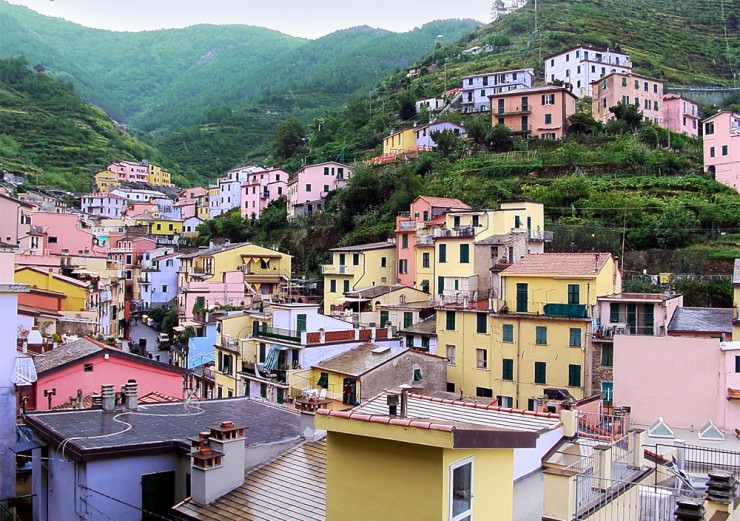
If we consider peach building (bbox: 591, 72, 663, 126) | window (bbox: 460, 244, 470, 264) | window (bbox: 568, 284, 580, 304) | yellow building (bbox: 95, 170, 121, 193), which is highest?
peach building (bbox: 591, 72, 663, 126)

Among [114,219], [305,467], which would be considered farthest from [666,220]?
[114,219]

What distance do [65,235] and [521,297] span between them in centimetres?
3845

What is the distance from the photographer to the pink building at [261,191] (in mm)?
77875

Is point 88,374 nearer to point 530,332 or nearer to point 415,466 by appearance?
point 415,466

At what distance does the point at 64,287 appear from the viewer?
124 ft

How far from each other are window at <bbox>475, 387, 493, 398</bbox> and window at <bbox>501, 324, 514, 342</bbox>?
2465mm

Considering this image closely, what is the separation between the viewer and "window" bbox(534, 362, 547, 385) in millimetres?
32750

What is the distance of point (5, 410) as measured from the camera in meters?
12.4

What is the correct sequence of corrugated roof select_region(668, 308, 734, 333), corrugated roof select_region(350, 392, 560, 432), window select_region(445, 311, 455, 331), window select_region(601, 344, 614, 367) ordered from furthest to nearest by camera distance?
window select_region(445, 311, 455, 331), window select_region(601, 344, 614, 367), corrugated roof select_region(668, 308, 734, 333), corrugated roof select_region(350, 392, 560, 432)

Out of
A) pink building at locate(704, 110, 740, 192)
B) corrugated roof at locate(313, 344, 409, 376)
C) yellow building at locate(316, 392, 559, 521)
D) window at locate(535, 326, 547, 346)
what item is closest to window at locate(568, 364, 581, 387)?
window at locate(535, 326, 547, 346)

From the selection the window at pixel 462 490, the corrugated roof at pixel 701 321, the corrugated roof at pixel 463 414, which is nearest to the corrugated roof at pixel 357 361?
the corrugated roof at pixel 701 321

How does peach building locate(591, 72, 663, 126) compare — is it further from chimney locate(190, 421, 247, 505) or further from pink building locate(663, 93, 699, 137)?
chimney locate(190, 421, 247, 505)

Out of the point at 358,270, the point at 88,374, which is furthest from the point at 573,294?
the point at 88,374

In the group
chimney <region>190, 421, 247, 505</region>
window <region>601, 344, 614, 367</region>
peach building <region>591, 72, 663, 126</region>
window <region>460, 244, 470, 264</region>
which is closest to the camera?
chimney <region>190, 421, 247, 505</region>
